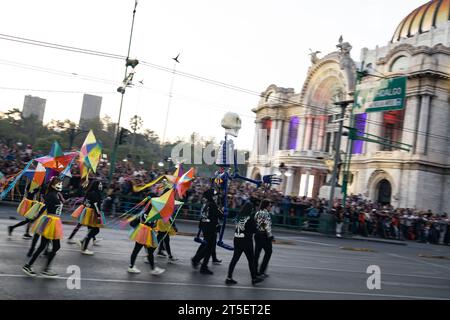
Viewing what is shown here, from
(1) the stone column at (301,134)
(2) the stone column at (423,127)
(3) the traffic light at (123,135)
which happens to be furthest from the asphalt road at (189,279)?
(1) the stone column at (301,134)

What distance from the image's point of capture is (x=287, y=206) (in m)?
25.9

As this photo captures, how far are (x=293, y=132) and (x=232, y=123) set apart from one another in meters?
49.5

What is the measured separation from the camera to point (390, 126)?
1731 inches

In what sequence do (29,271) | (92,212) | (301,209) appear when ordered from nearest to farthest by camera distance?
(29,271)
(92,212)
(301,209)

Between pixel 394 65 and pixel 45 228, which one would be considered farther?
pixel 394 65

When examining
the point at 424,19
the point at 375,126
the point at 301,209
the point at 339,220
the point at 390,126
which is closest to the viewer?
the point at 339,220

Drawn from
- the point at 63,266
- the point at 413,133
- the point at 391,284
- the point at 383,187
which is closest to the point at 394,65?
the point at 413,133

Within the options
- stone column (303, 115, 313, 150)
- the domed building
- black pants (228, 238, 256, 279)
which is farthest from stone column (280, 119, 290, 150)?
black pants (228, 238, 256, 279)

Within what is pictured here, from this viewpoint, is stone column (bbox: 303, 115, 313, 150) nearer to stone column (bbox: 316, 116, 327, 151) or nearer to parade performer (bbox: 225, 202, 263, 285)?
stone column (bbox: 316, 116, 327, 151)

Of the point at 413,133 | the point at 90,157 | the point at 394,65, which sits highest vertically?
the point at 394,65

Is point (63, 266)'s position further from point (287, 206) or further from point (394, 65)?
point (394, 65)

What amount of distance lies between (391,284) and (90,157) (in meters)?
7.24

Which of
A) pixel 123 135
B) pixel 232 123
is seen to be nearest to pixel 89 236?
pixel 232 123

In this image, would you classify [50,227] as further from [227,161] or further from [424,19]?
[424,19]
